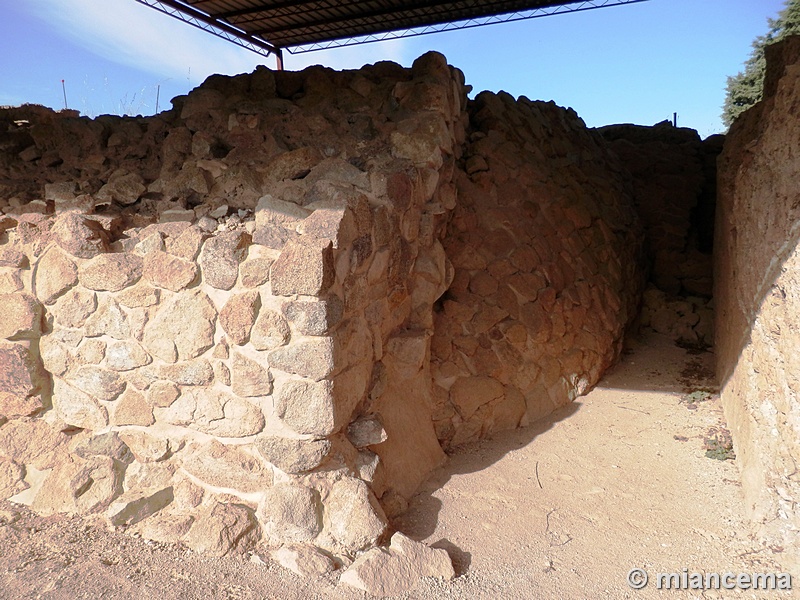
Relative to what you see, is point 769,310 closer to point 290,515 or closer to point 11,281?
point 290,515

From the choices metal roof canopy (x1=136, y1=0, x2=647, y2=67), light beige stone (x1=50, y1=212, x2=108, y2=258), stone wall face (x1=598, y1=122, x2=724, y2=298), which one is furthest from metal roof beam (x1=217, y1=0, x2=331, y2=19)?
light beige stone (x1=50, y1=212, x2=108, y2=258)

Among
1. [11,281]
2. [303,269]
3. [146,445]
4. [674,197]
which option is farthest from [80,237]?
[674,197]

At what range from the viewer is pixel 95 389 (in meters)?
2.73

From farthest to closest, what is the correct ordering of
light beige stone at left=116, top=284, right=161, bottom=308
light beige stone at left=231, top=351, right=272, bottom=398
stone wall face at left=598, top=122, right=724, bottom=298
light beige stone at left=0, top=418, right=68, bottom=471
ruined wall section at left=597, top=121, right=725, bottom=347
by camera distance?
stone wall face at left=598, top=122, right=724, bottom=298
ruined wall section at left=597, top=121, right=725, bottom=347
light beige stone at left=0, top=418, right=68, bottom=471
light beige stone at left=116, top=284, right=161, bottom=308
light beige stone at left=231, top=351, right=272, bottom=398

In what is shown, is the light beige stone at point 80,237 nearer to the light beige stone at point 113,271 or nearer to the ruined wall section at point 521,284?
the light beige stone at point 113,271

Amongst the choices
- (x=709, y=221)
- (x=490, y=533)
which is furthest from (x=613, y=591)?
(x=709, y=221)

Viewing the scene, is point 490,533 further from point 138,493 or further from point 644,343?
point 644,343

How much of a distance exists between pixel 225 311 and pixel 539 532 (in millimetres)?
1836

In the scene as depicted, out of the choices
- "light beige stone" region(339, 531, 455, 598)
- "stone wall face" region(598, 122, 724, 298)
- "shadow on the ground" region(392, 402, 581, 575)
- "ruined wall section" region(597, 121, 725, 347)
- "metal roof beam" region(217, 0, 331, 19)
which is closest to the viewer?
→ "light beige stone" region(339, 531, 455, 598)

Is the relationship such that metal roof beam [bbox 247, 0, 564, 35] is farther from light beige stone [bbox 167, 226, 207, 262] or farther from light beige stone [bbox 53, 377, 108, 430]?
light beige stone [bbox 53, 377, 108, 430]

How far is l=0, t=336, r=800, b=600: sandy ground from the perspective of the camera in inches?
90.5

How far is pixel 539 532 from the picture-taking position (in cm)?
275

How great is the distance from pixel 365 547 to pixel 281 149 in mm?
2038

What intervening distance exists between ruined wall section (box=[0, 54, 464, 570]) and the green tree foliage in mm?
15092
